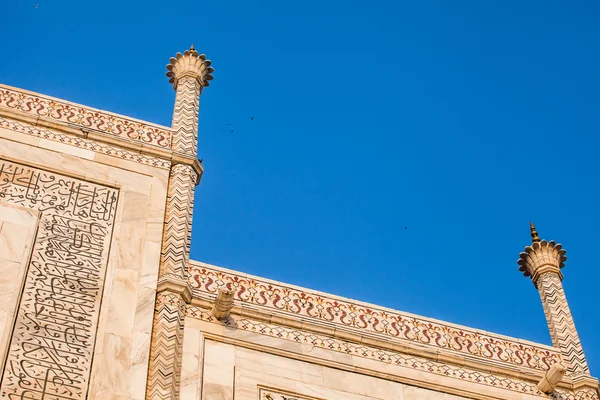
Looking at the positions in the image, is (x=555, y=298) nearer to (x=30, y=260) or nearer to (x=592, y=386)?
(x=592, y=386)

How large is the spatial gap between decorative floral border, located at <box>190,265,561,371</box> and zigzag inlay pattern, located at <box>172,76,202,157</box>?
155cm

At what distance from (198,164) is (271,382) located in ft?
9.01

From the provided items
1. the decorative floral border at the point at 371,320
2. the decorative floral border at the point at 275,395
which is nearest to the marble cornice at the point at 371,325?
the decorative floral border at the point at 371,320

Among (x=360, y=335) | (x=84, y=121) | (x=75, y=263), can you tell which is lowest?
(x=360, y=335)

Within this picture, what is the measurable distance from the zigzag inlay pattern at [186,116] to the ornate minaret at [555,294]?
12.5 feet

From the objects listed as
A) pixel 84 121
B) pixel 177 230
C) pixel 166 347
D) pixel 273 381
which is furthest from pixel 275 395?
pixel 84 121

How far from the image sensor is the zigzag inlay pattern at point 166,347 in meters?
8.90

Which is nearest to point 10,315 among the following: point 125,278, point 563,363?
point 125,278

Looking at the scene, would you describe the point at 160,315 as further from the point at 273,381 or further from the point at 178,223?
the point at 178,223

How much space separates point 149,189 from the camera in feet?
35.6

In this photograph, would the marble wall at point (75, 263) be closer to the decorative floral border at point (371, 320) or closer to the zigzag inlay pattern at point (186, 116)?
the zigzag inlay pattern at point (186, 116)

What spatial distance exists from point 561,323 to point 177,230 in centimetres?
411

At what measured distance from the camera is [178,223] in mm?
10562

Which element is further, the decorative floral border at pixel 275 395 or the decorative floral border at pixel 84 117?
the decorative floral border at pixel 84 117
